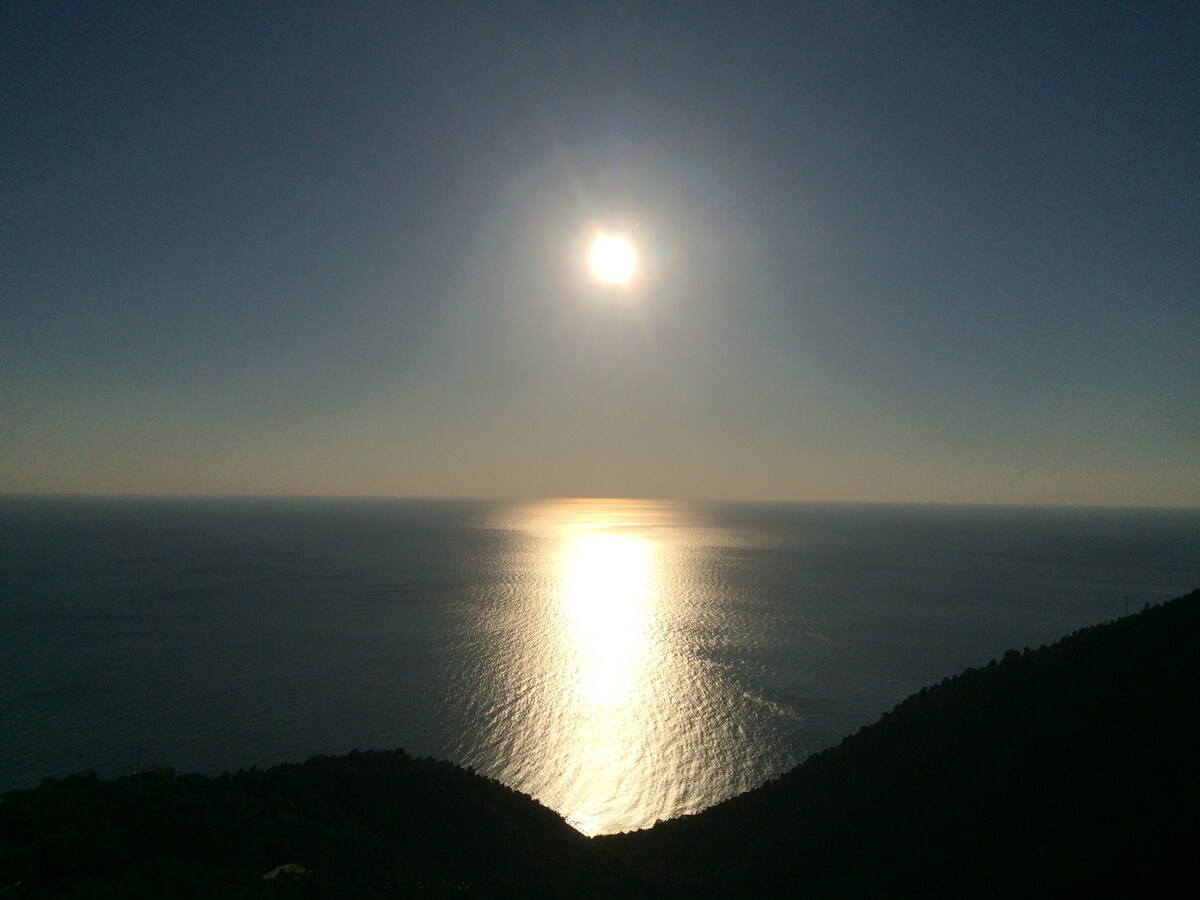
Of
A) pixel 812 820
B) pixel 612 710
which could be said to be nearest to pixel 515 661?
pixel 612 710

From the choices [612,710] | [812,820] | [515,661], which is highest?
[812,820]

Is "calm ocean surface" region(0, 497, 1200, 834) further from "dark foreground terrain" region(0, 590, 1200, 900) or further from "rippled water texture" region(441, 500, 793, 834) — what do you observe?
"dark foreground terrain" region(0, 590, 1200, 900)

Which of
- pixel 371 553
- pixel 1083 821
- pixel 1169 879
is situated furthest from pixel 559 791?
pixel 371 553

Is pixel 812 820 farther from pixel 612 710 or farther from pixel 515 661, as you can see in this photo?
pixel 515 661

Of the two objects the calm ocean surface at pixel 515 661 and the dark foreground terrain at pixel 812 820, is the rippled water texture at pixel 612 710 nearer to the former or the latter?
the calm ocean surface at pixel 515 661

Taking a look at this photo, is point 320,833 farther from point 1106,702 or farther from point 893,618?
point 893,618

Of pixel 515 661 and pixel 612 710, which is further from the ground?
pixel 515 661
